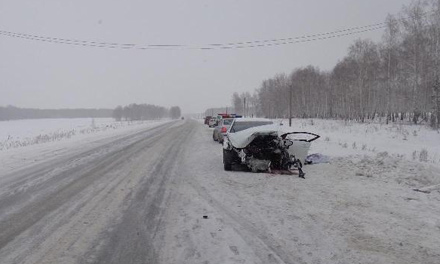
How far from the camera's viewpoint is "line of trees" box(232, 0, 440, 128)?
1439 inches

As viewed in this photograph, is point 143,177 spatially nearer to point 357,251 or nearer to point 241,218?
point 241,218

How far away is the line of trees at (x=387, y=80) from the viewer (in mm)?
36562

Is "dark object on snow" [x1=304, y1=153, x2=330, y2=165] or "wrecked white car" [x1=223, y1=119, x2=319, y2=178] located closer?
"wrecked white car" [x1=223, y1=119, x2=319, y2=178]

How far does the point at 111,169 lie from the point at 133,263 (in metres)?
7.55

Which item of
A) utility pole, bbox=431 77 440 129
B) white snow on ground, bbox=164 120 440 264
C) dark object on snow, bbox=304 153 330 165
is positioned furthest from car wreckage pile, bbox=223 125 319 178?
utility pole, bbox=431 77 440 129

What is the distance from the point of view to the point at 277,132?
10875 millimetres

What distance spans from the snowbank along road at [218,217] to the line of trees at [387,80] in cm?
2646

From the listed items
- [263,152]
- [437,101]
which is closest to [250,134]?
[263,152]

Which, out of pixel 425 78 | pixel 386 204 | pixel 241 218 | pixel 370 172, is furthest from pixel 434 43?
pixel 241 218

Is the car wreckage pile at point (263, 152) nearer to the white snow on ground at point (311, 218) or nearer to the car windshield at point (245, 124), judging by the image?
the white snow on ground at point (311, 218)

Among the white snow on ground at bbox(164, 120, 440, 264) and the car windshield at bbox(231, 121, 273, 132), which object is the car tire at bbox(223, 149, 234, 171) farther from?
the car windshield at bbox(231, 121, 273, 132)

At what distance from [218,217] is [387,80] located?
47307mm

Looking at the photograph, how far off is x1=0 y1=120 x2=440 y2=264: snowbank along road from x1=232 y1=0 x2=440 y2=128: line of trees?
86.8ft

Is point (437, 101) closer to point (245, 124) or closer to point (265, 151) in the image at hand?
point (245, 124)
